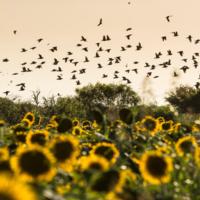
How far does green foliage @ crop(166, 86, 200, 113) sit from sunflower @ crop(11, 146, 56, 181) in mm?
55299

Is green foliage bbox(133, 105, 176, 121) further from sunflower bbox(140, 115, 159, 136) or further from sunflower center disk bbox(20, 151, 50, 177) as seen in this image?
sunflower center disk bbox(20, 151, 50, 177)

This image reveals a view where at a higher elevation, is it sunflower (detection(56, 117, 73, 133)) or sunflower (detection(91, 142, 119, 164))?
sunflower (detection(56, 117, 73, 133))

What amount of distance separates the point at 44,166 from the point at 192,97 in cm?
5708

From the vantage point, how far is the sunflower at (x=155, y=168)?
3598mm

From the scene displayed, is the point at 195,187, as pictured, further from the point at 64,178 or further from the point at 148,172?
the point at 64,178

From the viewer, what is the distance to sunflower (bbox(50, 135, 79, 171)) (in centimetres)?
390

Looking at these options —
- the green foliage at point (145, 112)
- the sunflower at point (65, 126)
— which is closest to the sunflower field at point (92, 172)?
the sunflower at point (65, 126)

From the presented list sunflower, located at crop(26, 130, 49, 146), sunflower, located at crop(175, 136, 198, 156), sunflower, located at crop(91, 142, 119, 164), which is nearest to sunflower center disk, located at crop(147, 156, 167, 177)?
sunflower, located at crop(91, 142, 119, 164)

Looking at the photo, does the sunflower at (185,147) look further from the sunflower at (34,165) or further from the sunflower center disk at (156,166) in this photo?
the sunflower at (34,165)

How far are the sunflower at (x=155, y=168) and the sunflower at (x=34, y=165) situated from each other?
0.68 metres

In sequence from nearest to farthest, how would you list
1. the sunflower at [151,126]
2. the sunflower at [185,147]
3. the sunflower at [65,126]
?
1. the sunflower at [185,147]
2. the sunflower at [65,126]
3. the sunflower at [151,126]

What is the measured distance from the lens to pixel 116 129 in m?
6.20

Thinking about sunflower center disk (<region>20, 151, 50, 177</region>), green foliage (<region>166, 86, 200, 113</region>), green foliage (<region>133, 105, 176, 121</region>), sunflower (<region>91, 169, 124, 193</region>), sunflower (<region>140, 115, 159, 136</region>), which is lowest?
sunflower (<region>91, 169, 124, 193</region>)

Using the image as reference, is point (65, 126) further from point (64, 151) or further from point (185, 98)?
point (185, 98)
